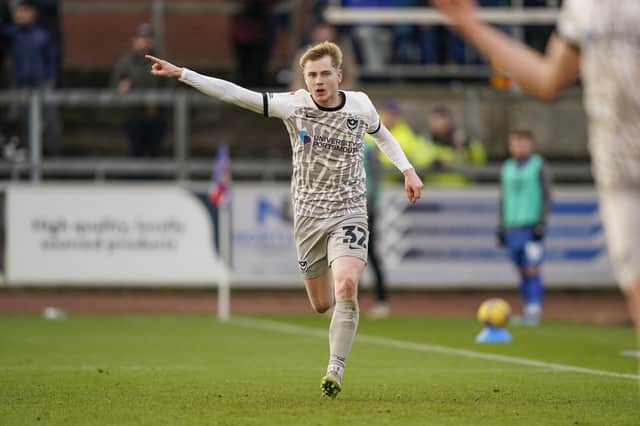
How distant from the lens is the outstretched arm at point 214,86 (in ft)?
29.3

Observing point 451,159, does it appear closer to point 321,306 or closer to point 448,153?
point 448,153

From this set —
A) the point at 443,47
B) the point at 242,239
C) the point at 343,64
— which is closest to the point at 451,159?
the point at 242,239

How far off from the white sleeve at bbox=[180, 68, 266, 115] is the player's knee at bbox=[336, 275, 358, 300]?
4.24 feet

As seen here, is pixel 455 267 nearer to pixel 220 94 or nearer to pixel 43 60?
pixel 43 60

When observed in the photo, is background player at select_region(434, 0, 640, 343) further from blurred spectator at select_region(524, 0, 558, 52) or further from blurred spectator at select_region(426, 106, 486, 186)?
blurred spectator at select_region(524, 0, 558, 52)

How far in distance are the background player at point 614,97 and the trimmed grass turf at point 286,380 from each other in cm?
235

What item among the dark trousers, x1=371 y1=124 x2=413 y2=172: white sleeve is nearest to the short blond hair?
x1=371 y1=124 x2=413 y2=172: white sleeve

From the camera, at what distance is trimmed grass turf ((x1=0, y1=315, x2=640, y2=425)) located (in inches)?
Result: 333

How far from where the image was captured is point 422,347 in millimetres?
14336

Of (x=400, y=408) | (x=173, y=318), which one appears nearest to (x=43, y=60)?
(x=173, y=318)

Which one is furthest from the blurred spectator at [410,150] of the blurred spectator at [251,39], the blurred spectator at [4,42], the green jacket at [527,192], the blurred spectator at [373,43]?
the blurred spectator at [4,42]

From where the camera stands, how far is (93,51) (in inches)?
1097

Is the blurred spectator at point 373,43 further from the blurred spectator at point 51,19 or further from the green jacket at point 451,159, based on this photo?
the blurred spectator at point 51,19

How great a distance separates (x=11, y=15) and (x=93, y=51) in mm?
4965
